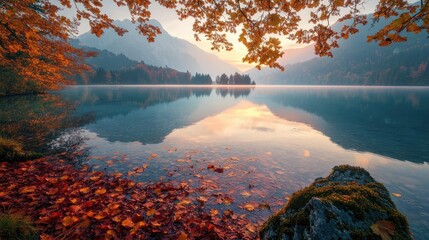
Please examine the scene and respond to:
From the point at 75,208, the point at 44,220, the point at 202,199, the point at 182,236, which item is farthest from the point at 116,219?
the point at 202,199

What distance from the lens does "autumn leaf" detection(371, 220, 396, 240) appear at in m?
3.70

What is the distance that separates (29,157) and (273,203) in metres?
11.5

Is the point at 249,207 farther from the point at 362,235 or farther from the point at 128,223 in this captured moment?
the point at 362,235

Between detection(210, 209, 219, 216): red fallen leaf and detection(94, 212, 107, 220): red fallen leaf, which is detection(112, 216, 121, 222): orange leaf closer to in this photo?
detection(94, 212, 107, 220): red fallen leaf

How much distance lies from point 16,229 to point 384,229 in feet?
22.8

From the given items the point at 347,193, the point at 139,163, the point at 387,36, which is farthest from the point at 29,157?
the point at 387,36

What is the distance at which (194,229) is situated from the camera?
5.55 metres

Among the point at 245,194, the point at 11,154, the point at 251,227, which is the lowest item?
the point at 245,194

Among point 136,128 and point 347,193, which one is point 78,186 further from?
point 136,128

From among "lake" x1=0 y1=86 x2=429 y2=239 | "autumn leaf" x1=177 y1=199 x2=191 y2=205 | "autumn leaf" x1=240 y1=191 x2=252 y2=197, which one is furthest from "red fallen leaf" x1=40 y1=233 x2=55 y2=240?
"autumn leaf" x1=240 y1=191 x2=252 y2=197

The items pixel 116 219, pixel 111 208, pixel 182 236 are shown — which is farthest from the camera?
pixel 111 208

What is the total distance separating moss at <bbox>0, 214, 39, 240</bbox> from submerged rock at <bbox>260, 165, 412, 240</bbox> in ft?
16.2

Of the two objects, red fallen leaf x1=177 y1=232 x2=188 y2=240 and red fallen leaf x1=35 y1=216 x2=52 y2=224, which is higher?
red fallen leaf x1=35 y1=216 x2=52 y2=224

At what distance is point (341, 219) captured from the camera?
378 cm
